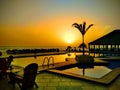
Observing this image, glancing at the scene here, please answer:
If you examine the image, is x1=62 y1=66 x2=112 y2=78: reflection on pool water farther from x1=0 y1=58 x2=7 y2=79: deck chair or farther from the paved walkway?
x1=0 y1=58 x2=7 y2=79: deck chair

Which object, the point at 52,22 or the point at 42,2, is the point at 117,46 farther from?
the point at 42,2

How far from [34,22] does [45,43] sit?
5804 mm

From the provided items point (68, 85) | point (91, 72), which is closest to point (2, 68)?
point (68, 85)

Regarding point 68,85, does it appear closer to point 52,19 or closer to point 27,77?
point 27,77

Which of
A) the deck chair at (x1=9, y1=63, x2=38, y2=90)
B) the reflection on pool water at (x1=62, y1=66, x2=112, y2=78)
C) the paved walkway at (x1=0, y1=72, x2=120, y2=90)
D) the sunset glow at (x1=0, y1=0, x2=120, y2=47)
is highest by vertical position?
the sunset glow at (x1=0, y1=0, x2=120, y2=47)

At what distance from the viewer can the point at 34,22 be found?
57.7 feet

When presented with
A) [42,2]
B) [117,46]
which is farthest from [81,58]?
[117,46]

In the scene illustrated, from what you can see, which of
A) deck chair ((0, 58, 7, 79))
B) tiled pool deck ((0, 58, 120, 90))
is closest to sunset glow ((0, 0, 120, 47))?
deck chair ((0, 58, 7, 79))

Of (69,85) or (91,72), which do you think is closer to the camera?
(69,85)

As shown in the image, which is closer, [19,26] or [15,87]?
[15,87]

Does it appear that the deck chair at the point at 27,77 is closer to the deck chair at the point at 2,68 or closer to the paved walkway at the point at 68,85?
the paved walkway at the point at 68,85

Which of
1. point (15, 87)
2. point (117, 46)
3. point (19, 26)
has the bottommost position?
point (15, 87)

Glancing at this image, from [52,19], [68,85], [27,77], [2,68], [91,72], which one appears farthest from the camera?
[52,19]

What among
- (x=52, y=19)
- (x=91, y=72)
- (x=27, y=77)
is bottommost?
(x=91, y=72)
